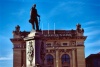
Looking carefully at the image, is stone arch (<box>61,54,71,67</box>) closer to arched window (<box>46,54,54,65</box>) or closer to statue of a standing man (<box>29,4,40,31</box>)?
arched window (<box>46,54,54,65</box>)

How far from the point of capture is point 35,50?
16.5m

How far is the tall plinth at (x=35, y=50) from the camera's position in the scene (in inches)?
647

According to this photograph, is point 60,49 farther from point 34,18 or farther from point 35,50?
point 35,50

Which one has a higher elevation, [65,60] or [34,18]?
[34,18]

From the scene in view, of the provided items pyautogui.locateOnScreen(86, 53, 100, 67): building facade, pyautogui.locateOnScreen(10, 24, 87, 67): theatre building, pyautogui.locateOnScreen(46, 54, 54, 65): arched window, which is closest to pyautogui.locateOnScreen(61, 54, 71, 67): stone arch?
pyautogui.locateOnScreen(10, 24, 87, 67): theatre building

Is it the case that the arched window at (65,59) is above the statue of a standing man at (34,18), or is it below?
below

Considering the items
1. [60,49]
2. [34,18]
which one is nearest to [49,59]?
[60,49]

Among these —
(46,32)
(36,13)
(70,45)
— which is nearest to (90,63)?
(70,45)

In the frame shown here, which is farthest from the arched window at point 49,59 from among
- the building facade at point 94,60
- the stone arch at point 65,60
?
the building facade at point 94,60

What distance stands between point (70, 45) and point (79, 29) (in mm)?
4431

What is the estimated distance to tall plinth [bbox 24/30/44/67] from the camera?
647 inches

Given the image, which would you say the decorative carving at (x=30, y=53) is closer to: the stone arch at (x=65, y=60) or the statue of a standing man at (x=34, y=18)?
the statue of a standing man at (x=34, y=18)

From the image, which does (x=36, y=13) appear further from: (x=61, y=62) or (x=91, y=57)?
(x=91, y=57)

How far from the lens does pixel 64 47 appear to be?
5478 centimetres
